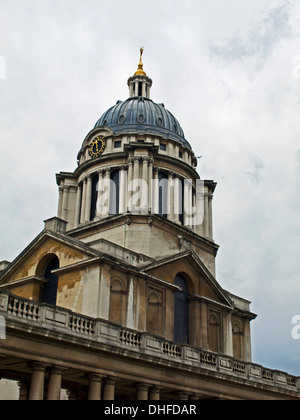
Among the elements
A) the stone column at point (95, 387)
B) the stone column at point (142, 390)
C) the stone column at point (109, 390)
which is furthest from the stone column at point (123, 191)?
the stone column at point (95, 387)

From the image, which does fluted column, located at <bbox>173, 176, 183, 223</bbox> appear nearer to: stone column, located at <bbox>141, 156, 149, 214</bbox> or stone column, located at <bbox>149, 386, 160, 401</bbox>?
stone column, located at <bbox>141, 156, 149, 214</bbox>

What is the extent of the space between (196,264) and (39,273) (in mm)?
11106

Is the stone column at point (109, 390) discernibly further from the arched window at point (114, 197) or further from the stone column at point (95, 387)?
the arched window at point (114, 197)

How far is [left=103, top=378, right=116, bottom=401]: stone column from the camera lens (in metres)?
28.7

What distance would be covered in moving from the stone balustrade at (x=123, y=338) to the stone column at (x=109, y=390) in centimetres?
151

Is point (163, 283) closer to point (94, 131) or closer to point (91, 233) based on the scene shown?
point (91, 233)

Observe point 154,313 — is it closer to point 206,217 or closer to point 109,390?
point 109,390

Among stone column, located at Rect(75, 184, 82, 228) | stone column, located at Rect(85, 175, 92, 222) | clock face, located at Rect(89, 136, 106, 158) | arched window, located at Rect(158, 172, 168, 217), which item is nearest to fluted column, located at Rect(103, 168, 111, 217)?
stone column, located at Rect(85, 175, 92, 222)

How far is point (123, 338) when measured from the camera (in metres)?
30.3

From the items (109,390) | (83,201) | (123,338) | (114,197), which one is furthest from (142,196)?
(109,390)

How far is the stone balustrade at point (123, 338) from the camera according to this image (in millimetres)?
26031

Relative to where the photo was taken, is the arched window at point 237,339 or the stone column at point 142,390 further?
the arched window at point 237,339

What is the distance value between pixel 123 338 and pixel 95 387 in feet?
10.0
